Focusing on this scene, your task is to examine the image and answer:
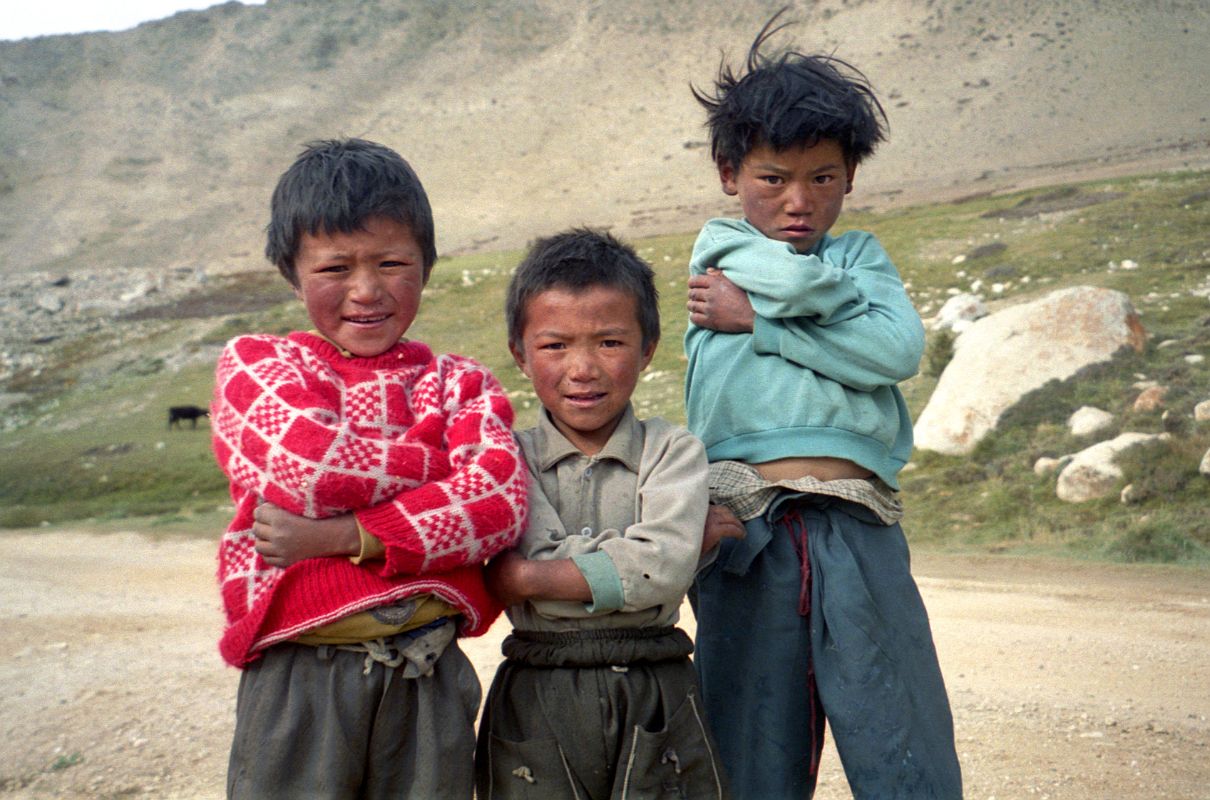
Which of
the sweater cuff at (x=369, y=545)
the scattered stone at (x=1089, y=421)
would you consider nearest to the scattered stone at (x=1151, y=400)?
the scattered stone at (x=1089, y=421)

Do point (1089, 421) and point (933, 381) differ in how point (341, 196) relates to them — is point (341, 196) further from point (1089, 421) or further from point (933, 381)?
point (933, 381)

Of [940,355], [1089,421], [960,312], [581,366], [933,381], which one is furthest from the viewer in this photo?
[960,312]

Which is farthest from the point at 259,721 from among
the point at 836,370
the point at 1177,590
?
the point at 1177,590

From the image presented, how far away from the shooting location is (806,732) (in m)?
2.20

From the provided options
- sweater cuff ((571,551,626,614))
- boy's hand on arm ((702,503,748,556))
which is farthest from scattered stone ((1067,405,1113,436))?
sweater cuff ((571,551,626,614))

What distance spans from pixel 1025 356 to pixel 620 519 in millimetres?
7414

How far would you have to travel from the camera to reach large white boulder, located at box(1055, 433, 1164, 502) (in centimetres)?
730

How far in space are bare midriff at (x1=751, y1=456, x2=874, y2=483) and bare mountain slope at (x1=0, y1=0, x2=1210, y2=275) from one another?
2204 centimetres

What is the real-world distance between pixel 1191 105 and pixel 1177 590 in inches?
912

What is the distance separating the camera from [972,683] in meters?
4.54

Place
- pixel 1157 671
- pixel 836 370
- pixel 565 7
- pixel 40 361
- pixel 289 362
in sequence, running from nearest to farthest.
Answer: pixel 289 362 → pixel 836 370 → pixel 1157 671 → pixel 40 361 → pixel 565 7

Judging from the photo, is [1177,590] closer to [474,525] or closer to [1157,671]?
[1157,671]

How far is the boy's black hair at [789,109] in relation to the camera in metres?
2.10

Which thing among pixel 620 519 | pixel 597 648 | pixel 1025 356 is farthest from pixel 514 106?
pixel 597 648
